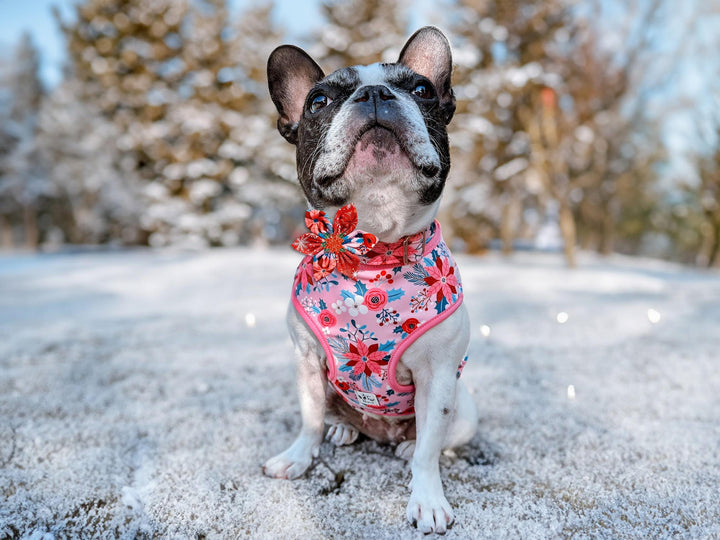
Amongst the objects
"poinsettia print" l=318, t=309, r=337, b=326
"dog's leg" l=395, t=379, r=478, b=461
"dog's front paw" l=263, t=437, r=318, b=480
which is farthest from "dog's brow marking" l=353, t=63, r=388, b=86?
"dog's front paw" l=263, t=437, r=318, b=480

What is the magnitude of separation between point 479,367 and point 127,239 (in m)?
17.2

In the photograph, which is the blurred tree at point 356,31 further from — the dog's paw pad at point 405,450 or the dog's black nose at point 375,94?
the dog's paw pad at point 405,450

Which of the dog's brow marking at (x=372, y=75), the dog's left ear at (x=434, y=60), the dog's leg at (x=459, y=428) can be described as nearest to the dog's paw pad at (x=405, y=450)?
the dog's leg at (x=459, y=428)

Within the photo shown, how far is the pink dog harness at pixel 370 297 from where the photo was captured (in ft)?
4.93

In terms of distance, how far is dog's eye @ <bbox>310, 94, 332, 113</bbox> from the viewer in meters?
1.60

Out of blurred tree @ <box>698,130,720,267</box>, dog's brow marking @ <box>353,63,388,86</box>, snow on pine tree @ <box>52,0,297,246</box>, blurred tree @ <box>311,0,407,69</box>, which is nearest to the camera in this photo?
dog's brow marking @ <box>353,63,388,86</box>

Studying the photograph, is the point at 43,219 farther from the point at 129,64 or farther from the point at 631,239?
the point at 631,239

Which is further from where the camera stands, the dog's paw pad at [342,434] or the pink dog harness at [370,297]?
the dog's paw pad at [342,434]

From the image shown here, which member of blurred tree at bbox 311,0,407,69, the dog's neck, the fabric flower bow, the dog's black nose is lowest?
the fabric flower bow

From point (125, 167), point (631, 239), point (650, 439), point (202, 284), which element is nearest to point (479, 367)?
point (650, 439)

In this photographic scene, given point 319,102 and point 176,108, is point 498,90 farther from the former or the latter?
point 319,102

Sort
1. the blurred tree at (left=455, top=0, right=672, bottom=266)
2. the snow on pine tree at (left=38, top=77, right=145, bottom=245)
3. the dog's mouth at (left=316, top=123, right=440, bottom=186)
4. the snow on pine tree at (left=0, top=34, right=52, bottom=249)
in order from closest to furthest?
the dog's mouth at (left=316, top=123, right=440, bottom=186) → the blurred tree at (left=455, top=0, right=672, bottom=266) → the snow on pine tree at (left=38, top=77, right=145, bottom=245) → the snow on pine tree at (left=0, top=34, right=52, bottom=249)

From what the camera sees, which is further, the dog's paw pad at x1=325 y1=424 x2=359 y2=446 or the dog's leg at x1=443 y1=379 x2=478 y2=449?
the dog's paw pad at x1=325 y1=424 x2=359 y2=446

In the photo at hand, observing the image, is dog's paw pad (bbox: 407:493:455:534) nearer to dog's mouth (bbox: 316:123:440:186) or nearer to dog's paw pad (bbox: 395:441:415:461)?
dog's paw pad (bbox: 395:441:415:461)
